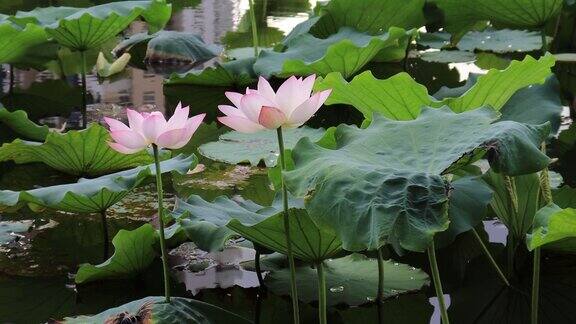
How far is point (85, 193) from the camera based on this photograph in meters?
1.51

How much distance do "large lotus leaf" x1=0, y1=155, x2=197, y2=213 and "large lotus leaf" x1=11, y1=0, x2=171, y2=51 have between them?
1322 mm

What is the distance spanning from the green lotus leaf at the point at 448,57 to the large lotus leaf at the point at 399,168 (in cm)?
230

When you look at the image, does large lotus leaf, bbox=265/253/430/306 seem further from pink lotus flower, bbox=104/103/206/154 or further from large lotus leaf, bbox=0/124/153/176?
large lotus leaf, bbox=0/124/153/176

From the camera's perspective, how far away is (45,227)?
5.92 feet

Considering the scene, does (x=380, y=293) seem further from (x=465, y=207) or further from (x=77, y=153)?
(x=77, y=153)

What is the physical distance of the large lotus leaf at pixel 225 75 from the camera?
2.93 metres

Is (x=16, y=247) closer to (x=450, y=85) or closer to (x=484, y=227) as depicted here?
(x=484, y=227)

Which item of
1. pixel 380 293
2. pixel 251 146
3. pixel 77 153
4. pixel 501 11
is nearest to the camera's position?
pixel 380 293

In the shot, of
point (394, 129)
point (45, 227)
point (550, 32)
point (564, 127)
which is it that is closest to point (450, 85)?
point (564, 127)

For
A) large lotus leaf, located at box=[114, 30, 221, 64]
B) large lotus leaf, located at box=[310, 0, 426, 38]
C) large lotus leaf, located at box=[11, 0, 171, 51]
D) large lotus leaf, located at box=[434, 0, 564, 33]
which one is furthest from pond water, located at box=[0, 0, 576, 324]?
large lotus leaf, located at box=[114, 30, 221, 64]

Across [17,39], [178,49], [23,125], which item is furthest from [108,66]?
[23,125]

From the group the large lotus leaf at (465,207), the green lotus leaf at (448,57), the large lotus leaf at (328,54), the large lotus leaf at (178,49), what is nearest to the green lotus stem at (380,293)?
the large lotus leaf at (465,207)

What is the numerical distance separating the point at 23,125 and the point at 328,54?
77 cm

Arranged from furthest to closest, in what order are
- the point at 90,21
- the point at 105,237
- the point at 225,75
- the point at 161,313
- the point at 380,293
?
the point at 225,75 < the point at 90,21 < the point at 105,237 < the point at 380,293 < the point at 161,313
